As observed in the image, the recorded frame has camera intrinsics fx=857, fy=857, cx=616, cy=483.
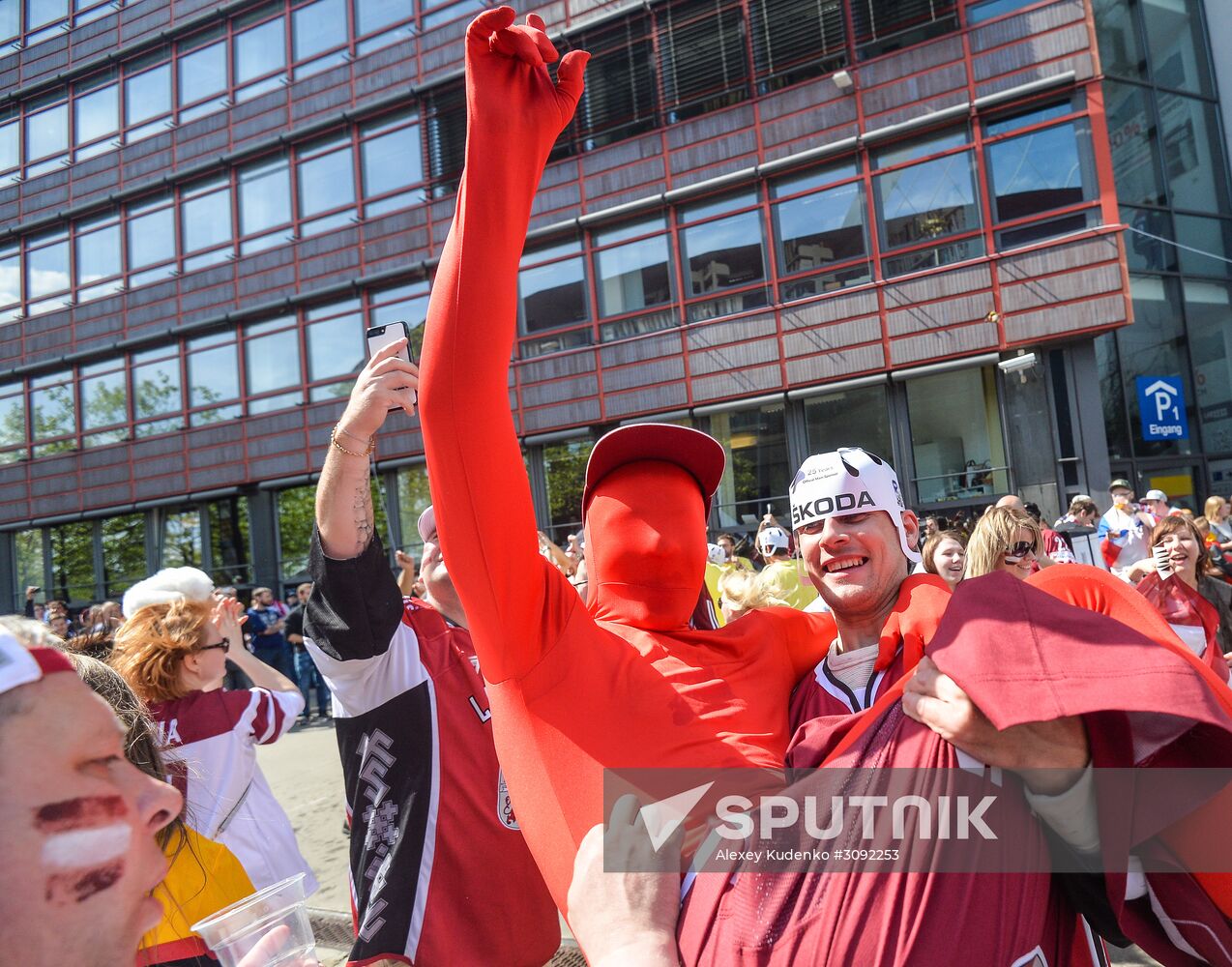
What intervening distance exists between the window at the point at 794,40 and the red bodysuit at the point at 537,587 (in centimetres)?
1464

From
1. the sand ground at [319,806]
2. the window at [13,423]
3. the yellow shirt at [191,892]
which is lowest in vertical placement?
the sand ground at [319,806]

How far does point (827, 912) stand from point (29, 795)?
41.4 inches

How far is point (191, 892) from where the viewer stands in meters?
2.64

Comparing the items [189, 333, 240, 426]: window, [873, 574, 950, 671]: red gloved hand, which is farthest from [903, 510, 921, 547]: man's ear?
[189, 333, 240, 426]: window

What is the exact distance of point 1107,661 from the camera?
119 centimetres

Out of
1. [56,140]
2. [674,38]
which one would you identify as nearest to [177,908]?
[674,38]

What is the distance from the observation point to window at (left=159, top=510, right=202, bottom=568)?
19.2m

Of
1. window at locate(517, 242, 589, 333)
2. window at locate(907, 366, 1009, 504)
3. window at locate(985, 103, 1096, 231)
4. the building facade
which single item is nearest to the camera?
window at locate(985, 103, 1096, 231)

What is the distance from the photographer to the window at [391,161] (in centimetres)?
1730

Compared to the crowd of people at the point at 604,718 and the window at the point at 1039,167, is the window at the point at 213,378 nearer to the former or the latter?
the window at the point at 1039,167

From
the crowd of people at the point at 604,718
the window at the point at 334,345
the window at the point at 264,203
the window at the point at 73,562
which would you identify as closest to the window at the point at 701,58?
the window at the point at 334,345

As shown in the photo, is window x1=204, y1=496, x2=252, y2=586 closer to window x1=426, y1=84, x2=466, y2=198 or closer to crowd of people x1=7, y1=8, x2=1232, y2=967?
window x1=426, y1=84, x2=466, y2=198

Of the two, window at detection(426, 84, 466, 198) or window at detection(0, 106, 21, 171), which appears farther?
window at detection(0, 106, 21, 171)

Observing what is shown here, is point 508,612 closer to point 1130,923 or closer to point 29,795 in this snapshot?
point 29,795
